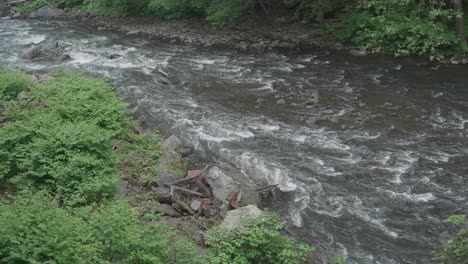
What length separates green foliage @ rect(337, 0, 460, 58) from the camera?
55.9 ft

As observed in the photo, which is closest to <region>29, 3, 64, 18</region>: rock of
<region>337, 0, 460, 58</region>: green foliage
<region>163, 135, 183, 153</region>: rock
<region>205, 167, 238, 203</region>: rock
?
<region>337, 0, 460, 58</region>: green foliage

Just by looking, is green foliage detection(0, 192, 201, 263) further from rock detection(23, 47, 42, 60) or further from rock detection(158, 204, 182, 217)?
rock detection(23, 47, 42, 60)

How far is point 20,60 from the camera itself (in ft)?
60.2

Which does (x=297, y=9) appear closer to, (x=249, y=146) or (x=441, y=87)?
(x=441, y=87)

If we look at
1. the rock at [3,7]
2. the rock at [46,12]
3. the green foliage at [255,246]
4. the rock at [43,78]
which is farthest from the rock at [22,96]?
the rock at [3,7]

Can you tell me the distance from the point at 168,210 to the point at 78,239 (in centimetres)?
261

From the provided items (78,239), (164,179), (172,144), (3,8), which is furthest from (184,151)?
(3,8)

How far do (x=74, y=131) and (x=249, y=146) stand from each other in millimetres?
4207

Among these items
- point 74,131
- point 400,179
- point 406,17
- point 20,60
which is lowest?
point 20,60

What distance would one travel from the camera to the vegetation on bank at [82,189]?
5.46 meters

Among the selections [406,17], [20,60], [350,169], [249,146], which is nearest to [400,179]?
[350,169]

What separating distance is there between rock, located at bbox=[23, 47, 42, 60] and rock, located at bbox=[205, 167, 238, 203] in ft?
41.8

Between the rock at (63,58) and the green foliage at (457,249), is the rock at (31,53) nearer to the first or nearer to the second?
the rock at (63,58)

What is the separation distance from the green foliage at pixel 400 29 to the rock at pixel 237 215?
1089cm
